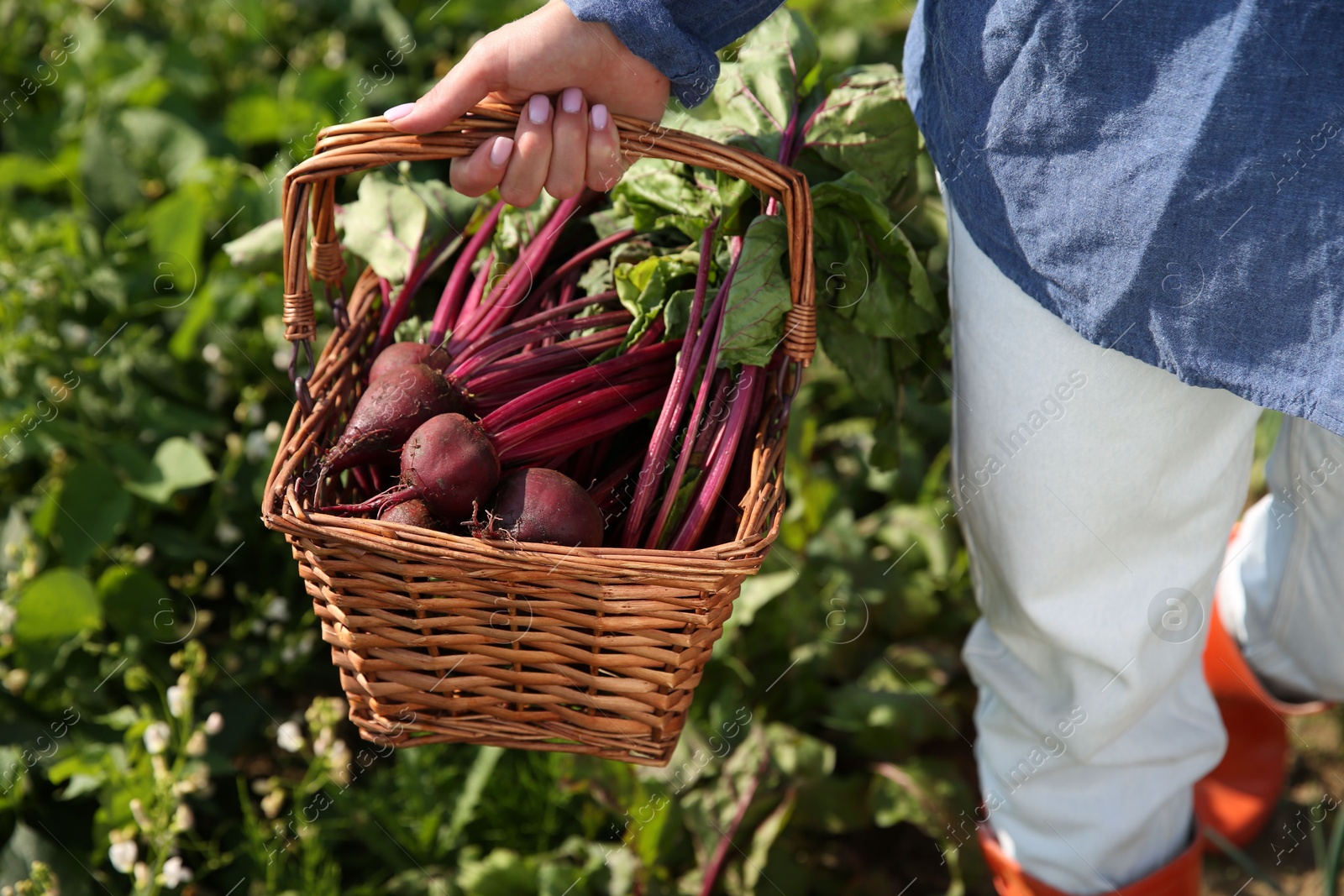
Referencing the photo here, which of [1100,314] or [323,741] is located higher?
[1100,314]

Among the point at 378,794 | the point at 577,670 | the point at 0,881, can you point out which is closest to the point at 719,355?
the point at 577,670

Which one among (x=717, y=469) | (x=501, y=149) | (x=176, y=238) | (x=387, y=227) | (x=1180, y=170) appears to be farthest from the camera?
(x=176, y=238)

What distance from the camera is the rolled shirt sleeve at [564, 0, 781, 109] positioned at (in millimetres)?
1054

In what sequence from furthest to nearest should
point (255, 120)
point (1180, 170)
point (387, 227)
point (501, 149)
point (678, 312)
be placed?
point (255, 120), point (387, 227), point (678, 312), point (501, 149), point (1180, 170)

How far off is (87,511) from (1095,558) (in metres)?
1.62

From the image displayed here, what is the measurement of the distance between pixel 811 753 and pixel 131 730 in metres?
1.06

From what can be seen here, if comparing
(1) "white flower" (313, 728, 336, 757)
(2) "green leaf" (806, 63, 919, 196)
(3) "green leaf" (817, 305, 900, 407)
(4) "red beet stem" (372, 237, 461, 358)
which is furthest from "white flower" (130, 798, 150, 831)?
(2) "green leaf" (806, 63, 919, 196)

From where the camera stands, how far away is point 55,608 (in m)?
1.64

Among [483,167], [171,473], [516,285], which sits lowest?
[171,473]

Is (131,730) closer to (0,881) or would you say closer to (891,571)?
(0,881)

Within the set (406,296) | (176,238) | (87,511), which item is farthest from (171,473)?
(406,296)

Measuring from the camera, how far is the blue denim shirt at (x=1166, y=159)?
0.97m

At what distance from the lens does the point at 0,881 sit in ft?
4.76

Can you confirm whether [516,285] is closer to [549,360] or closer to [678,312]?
[549,360]
